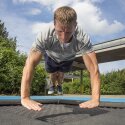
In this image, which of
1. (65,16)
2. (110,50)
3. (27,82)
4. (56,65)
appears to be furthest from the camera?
(110,50)

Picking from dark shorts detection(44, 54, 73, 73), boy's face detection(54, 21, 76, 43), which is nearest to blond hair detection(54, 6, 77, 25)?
boy's face detection(54, 21, 76, 43)

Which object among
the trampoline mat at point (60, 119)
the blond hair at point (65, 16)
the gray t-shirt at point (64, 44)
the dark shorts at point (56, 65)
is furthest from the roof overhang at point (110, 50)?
the blond hair at point (65, 16)

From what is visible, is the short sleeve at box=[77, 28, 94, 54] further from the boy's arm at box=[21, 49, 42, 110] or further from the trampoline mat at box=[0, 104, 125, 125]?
the trampoline mat at box=[0, 104, 125, 125]

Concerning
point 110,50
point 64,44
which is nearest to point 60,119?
point 64,44

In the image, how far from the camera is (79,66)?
48.4 feet

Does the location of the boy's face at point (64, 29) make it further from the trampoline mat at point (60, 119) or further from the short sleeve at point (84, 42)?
the trampoline mat at point (60, 119)

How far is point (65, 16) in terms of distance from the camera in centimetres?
229

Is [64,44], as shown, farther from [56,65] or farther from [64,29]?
[56,65]

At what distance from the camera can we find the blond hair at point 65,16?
230cm

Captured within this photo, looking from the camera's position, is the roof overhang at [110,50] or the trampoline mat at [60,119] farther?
the roof overhang at [110,50]

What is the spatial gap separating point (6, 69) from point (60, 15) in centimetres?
846

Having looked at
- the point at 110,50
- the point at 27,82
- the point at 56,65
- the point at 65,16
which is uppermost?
the point at 110,50

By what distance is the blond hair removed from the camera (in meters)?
2.30

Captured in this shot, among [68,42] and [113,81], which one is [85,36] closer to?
[68,42]
